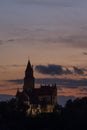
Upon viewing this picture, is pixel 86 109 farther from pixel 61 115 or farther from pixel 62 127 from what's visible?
pixel 62 127

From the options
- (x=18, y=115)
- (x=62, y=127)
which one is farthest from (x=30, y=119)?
(x=62, y=127)

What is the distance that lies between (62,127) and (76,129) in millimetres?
5125

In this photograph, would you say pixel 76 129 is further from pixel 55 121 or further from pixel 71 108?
pixel 71 108

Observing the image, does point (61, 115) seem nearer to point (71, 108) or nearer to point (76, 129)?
point (71, 108)

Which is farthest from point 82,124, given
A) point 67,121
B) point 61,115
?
point 61,115

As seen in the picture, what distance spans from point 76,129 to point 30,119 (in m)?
22.6

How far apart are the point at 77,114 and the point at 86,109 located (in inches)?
419

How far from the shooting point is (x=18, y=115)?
19475 centimetres

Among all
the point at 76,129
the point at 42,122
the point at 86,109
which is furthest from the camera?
the point at 86,109

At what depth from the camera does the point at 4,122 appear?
19312cm

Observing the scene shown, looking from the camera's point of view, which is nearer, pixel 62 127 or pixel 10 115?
pixel 62 127

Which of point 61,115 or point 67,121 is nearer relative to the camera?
point 67,121

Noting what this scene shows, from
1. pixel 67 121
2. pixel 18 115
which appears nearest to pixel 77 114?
pixel 67 121

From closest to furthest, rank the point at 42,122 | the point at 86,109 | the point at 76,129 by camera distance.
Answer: the point at 76,129, the point at 42,122, the point at 86,109
